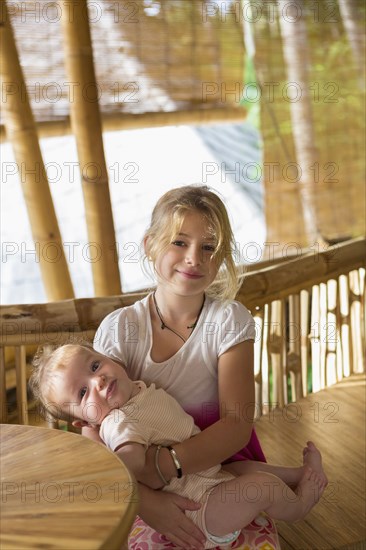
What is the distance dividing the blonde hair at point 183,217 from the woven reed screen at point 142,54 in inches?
39.5

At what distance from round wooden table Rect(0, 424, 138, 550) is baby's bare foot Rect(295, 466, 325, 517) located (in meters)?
0.49

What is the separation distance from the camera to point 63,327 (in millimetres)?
1706

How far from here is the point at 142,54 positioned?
2.97 metres

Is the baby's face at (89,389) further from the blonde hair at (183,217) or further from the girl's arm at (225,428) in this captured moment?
the blonde hair at (183,217)

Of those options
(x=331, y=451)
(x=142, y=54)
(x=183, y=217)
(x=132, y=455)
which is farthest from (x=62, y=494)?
(x=142, y=54)

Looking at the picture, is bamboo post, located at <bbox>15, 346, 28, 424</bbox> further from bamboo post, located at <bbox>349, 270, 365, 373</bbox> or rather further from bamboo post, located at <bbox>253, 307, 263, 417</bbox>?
bamboo post, located at <bbox>349, 270, 365, 373</bbox>

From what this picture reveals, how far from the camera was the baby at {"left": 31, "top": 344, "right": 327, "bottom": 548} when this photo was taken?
127cm

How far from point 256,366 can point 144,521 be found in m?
0.81

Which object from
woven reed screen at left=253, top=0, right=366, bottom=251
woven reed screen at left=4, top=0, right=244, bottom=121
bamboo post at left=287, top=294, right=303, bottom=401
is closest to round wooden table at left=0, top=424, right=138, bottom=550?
bamboo post at left=287, top=294, right=303, bottom=401

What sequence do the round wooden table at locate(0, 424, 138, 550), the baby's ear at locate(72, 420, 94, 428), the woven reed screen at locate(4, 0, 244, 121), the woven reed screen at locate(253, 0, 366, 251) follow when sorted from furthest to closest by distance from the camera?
Result: the woven reed screen at locate(253, 0, 366, 251)
the woven reed screen at locate(4, 0, 244, 121)
the baby's ear at locate(72, 420, 94, 428)
the round wooden table at locate(0, 424, 138, 550)

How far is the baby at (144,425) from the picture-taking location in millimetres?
1273

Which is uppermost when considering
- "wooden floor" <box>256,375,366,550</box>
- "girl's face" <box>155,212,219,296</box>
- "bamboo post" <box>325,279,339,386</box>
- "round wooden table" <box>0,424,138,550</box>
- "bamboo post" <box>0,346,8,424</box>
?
"girl's face" <box>155,212,219,296</box>

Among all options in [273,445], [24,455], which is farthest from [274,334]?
[24,455]

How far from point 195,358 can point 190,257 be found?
0.64ft
